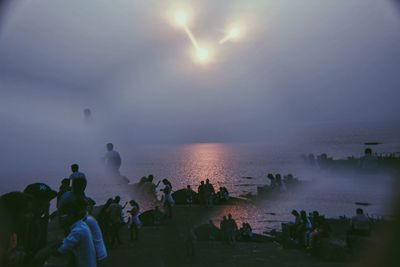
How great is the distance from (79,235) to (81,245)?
0.51 ft

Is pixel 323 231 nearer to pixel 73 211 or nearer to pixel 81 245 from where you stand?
pixel 81 245

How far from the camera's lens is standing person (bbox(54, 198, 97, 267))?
414 cm

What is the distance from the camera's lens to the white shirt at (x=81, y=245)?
13.4 feet

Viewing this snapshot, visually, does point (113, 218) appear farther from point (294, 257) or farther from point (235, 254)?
point (294, 257)

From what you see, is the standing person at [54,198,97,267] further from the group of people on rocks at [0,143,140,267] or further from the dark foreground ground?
the dark foreground ground

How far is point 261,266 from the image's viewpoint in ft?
33.5

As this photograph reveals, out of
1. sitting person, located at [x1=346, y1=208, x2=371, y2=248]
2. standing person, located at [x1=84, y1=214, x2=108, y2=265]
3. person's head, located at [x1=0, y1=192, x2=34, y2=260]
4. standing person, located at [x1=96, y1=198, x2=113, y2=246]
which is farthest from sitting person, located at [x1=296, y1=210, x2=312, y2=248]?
person's head, located at [x1=0, y1=192, x2=34, y2=260]

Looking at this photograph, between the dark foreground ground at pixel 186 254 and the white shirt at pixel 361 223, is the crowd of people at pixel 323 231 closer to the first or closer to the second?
the white shirt at pixel 361 223

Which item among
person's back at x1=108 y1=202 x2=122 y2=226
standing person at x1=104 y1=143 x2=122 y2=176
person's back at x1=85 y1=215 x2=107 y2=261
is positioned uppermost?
standing person at x1=104 y1=143 x2=122 y2=176

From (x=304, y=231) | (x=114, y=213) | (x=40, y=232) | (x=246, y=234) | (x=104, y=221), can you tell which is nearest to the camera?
(x=40, y=232)

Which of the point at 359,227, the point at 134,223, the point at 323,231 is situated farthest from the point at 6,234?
the point at 359,227

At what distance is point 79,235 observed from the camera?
415 cm

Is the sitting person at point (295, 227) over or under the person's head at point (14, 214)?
under

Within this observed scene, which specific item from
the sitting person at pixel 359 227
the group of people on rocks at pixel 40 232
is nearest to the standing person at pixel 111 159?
the group of people on rocks at pixel 40 232
